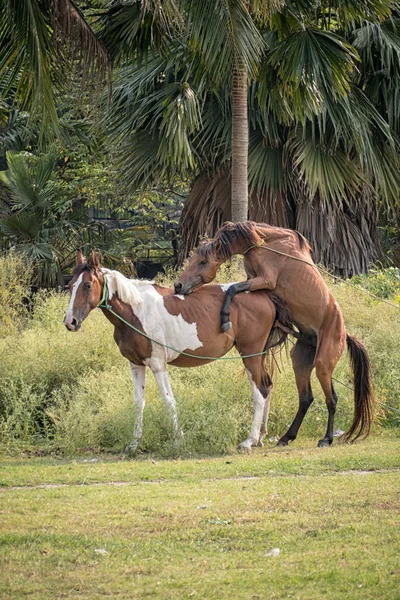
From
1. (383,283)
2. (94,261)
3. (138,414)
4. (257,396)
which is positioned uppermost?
(94,261)

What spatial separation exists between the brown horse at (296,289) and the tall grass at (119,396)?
87 cm

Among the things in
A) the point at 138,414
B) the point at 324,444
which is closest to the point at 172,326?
the point at 138,414

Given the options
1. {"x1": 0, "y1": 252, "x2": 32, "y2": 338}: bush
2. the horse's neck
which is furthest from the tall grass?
the horse's neck

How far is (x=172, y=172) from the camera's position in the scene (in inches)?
707

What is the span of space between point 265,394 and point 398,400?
2.49 meters

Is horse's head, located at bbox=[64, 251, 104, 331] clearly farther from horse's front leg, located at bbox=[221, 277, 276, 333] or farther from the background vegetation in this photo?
the background vegetation

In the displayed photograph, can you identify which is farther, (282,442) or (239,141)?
(239,141)

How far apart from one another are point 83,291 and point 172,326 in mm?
1138

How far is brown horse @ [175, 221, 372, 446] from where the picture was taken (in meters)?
10.6

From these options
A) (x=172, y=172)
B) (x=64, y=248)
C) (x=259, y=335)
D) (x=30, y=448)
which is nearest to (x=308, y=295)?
(x=259, y=335)

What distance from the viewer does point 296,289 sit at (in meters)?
10.7

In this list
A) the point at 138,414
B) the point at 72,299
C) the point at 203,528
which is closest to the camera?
the point at 203,528

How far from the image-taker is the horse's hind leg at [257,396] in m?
10.6

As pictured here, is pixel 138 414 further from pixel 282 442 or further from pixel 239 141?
pixel 239 141
